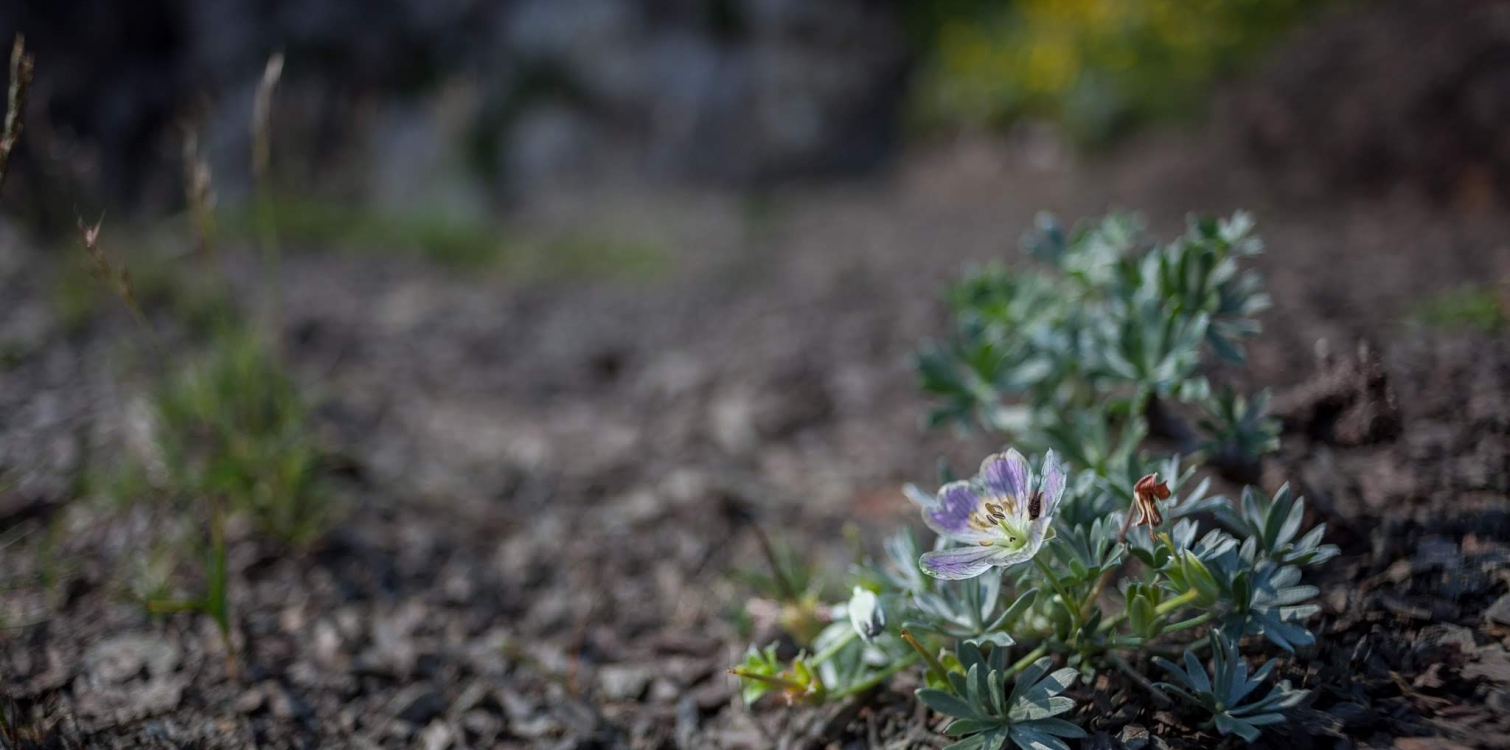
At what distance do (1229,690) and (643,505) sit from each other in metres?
1.35

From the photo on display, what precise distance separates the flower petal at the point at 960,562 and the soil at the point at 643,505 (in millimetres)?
297

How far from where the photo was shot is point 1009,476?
100 cm

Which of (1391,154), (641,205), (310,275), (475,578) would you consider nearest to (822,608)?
(475,578)

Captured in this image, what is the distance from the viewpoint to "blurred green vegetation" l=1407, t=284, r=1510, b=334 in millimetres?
1816

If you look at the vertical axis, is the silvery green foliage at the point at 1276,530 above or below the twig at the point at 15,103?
below

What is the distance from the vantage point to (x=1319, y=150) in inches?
144

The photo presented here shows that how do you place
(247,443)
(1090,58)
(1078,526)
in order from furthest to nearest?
(1090,58)
(247,443)
(1078,526)

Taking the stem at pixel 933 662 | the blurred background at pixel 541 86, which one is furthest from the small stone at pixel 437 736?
the blurred background at pixel 541 86

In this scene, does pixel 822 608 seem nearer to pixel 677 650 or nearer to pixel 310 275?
pixel 677 650

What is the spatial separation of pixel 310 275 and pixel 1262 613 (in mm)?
4251

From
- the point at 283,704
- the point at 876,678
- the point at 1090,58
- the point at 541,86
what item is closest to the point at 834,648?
the point at 876,678

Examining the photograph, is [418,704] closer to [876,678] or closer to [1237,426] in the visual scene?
[876,678]

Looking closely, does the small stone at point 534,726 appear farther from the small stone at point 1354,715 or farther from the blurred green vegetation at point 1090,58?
the blurred green vegetation at point 1090,58

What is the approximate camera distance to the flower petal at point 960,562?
0.94 m
